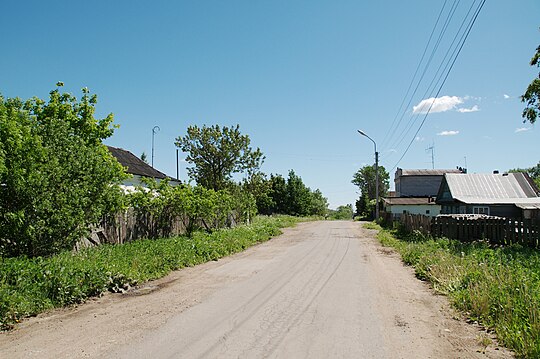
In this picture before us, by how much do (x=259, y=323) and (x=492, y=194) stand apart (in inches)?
1075

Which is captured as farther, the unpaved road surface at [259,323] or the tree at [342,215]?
the tree at [342,215]

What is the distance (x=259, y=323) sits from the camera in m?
6.14

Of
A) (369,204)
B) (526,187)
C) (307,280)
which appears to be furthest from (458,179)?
(369,204)

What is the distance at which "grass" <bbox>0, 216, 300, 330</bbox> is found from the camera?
6.73 metres

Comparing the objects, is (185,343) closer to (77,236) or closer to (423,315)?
(423,315)

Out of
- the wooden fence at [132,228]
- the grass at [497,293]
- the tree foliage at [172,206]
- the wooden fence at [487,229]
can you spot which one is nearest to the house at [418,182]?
the wooden fence at [487,229]

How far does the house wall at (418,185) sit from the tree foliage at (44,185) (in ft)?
185

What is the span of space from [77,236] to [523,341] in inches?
372

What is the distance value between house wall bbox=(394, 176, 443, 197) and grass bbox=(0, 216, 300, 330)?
176 ft

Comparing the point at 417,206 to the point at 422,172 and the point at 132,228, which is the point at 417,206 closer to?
the point at 422,172

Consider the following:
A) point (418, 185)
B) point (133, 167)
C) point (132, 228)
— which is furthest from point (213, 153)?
point (418, 185)

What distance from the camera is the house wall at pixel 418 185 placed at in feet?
199

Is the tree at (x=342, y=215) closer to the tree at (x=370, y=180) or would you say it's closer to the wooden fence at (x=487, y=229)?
the tree at (x=370, y=180)

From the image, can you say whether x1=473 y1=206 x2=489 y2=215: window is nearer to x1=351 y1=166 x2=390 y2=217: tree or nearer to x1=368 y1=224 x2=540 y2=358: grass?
x1=368 y1=224 x2=540 y2=358: grass
